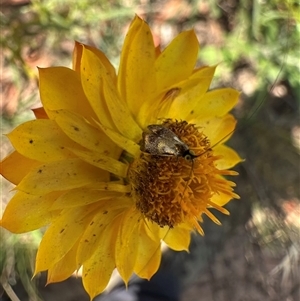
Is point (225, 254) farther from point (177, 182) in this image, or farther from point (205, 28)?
point (177, 182)

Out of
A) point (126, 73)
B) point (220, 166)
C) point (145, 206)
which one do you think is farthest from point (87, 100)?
point (220, 166)

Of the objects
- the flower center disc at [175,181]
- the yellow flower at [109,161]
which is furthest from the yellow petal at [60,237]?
the flower center disc at [175,181]

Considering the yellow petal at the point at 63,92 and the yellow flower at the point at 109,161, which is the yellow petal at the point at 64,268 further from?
the yellow petal at the point at 63,92

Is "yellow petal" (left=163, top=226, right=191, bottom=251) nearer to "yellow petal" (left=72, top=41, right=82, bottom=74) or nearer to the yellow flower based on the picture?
the yellow flower

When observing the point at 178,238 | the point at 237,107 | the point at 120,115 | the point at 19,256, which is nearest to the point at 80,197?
the point at 120,115

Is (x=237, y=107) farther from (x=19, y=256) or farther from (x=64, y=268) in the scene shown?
(x=64, y=268)

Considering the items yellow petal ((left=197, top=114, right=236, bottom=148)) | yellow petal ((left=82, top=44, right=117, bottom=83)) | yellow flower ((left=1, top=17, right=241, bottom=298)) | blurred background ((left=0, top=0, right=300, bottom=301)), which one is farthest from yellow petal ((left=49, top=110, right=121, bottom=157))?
blurred background ((left=0, top=0, right=300, bottom=301))

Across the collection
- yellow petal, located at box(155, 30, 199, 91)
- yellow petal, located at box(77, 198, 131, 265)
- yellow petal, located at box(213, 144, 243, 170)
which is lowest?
yellow petal, located at box(213, 144, 243, 170)
